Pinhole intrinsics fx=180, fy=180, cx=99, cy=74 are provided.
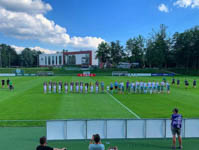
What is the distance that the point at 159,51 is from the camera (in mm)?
76188

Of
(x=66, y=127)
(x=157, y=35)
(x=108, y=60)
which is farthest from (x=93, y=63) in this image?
(x=66, y=127)

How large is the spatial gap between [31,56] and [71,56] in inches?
1635

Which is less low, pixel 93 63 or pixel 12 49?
pixel 12 49

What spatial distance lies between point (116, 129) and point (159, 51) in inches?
2894

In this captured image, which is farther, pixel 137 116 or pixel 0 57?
pixel 0 57

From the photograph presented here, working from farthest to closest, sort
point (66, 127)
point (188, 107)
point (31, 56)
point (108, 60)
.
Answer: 1. point (31, 56)
2. point (108, 60)
3. point (188, 107)
4. point (66, 127)

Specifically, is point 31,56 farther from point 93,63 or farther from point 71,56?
point 93,63

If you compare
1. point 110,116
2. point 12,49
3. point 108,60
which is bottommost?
point 110,116

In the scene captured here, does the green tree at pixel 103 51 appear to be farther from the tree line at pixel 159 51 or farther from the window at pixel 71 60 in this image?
the window at pixel 71 60

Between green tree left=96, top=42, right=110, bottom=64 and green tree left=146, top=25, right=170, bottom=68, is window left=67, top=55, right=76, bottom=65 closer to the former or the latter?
green tree left=96, top=42, right=110, bottom=64

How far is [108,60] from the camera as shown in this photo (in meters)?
92.8

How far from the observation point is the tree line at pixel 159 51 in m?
70.6

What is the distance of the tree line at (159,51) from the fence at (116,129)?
68540 millimetres

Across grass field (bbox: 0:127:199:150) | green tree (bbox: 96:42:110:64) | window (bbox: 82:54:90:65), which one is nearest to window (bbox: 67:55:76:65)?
window (bbox: 82:54:90:65)
